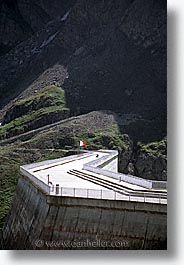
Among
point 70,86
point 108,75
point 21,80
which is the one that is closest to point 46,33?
point 21,80

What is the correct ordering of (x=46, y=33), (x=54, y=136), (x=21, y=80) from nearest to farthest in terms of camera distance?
(x=54, y=136), (x=21, y=80), (x=46, y=33)

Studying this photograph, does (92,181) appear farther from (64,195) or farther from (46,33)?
(46,33)

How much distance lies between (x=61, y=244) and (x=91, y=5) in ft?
105

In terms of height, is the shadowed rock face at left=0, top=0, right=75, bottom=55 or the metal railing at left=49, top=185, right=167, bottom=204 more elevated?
the shadowed rock face at left=0, top=0, right=75, bottom=55

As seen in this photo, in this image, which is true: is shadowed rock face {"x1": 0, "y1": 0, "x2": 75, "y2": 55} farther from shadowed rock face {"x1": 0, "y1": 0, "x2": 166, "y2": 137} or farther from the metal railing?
the metal railing

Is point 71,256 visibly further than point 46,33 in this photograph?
No

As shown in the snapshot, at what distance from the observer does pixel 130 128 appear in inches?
1580

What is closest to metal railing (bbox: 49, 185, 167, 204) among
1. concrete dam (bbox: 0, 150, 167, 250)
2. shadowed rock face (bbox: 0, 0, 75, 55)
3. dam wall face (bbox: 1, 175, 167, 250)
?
concrete dam (bbox: 0, 150, 167, 250)

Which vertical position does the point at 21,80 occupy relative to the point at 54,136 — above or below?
above

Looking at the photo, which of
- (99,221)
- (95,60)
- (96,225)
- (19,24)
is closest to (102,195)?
(99,221)

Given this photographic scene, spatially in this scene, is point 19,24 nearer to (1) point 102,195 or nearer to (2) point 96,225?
(1) point 102,195

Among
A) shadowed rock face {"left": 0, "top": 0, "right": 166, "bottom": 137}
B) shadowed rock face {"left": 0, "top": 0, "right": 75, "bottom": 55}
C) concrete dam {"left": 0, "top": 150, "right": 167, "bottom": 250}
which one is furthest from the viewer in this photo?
shadowed rock face {"left": 0, "top": 0, "right": 75, "bottom": 55}

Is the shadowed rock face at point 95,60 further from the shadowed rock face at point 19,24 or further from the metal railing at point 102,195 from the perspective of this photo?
the metal railing at point 102,195

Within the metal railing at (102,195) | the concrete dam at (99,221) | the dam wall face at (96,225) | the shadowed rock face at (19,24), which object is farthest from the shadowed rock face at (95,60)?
the dam wall face at (96,225)
